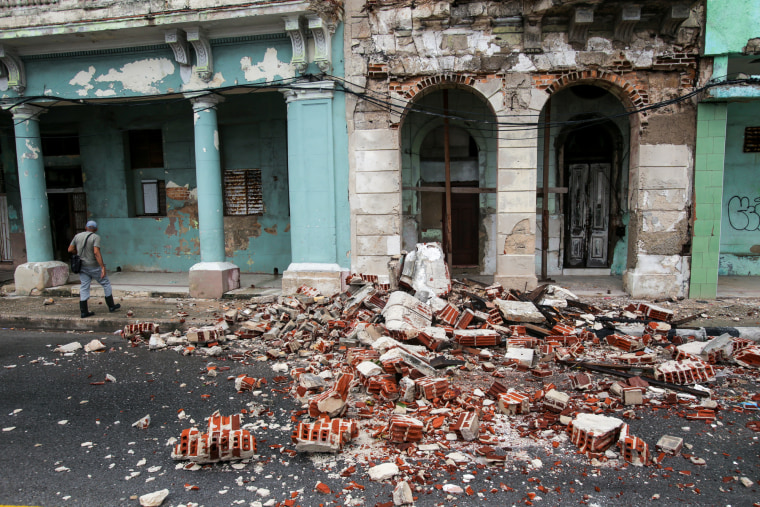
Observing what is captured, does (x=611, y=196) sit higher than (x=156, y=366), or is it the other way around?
Result: (x=611, y=196)

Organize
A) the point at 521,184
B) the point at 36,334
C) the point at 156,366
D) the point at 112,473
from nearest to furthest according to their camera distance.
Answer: the point at 112,473 < the point at 156,366 < the point at 36,334 < the point at 521,184

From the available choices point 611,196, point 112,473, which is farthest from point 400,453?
point 611,196

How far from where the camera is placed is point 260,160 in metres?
11.1

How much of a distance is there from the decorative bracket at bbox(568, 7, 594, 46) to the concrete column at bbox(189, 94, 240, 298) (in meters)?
6.54

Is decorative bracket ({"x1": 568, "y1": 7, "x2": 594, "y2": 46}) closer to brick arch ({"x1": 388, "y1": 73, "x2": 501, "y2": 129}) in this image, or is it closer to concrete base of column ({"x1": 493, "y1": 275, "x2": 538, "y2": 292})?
brick arch ({"x1": 388, "y1": 73, "x2": 501, "y2": 129})

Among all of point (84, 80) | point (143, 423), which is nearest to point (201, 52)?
point (84, 80)

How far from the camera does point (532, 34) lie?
801 cm

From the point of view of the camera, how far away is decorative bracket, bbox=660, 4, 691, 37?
744cm

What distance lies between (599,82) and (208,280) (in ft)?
26.7

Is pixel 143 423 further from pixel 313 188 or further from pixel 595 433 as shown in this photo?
pixel 313 188

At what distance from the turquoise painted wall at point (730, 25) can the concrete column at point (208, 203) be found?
28.9 feet

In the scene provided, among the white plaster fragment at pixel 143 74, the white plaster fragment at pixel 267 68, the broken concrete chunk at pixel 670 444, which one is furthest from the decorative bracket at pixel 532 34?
the broken concrete chunk at pixel 670 444

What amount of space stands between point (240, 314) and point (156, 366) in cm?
194

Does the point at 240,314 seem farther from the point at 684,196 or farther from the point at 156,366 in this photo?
the point at 684,196
